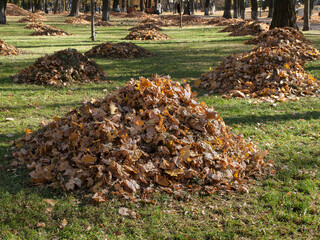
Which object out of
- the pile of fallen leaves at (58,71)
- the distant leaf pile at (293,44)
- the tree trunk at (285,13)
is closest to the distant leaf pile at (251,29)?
the tree trunk at (285,13)

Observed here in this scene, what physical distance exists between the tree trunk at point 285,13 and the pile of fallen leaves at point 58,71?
32.7ft

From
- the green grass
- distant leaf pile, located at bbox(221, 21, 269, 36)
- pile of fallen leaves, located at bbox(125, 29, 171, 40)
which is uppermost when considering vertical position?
distant leaf pile, located at bbox(221, 21, 269, 36)

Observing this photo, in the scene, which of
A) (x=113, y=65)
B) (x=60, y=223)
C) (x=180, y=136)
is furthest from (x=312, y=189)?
(x=113, y=65)

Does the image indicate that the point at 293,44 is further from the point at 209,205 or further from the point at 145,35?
the point at 209,205

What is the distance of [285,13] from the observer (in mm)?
15328

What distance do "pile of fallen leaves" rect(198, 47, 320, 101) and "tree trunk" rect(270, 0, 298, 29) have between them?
299 inches

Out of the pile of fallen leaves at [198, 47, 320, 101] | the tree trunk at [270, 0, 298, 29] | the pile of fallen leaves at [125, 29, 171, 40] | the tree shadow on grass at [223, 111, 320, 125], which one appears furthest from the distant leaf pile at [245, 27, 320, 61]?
the pile of fallen leaves at [125, 29, 171, 40]

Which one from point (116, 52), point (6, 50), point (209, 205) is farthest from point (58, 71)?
point (209, 205)

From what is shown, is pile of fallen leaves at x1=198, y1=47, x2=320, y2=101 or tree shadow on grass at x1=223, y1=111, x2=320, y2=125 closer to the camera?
tree shadow on grass at x1=223, y1=111, x2=320, y2=125

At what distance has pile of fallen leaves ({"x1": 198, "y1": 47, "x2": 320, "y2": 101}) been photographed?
26.1ft

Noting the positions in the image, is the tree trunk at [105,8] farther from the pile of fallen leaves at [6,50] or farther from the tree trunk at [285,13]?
the pile of fallen leaves at [6,50]

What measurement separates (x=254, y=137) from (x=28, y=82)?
6.08 meters

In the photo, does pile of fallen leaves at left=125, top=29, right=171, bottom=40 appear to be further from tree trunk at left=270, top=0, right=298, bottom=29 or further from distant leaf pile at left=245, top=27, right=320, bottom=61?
distant leaf pile at left=245, top=27, right=320, bottom=61

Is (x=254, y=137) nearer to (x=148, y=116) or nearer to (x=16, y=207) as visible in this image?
(x=148, y=116)
